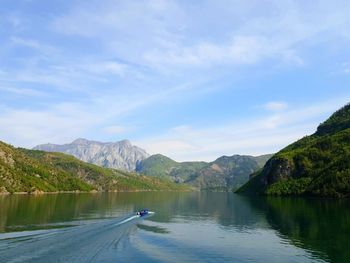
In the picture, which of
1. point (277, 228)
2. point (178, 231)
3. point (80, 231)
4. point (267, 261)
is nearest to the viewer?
point (267, 261)

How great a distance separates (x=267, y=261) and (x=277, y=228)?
51.6 meters

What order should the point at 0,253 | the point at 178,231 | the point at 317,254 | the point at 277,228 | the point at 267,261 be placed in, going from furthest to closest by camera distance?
the point at 277,228 < the point at 178,231 < the point at 317,254 < the point at 267,261 < the point at 0,253

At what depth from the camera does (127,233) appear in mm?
100000

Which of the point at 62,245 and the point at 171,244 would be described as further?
the point at 171,244

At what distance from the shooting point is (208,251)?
77.2 meters

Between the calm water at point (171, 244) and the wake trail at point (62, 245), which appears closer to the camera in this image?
the wake trail at point (62, 245)

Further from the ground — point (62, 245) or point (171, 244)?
point (62, 245)

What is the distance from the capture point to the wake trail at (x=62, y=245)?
64438 millimetres

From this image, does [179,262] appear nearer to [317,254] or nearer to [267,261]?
[267,261]

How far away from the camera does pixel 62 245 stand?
75250mm

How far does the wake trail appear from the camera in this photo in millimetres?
64438

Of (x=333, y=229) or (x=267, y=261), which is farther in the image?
(x=333, y=229)

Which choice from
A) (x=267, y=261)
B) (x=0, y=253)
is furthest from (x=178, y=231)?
(x=0, y=253)

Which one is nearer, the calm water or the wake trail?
the wake trail
